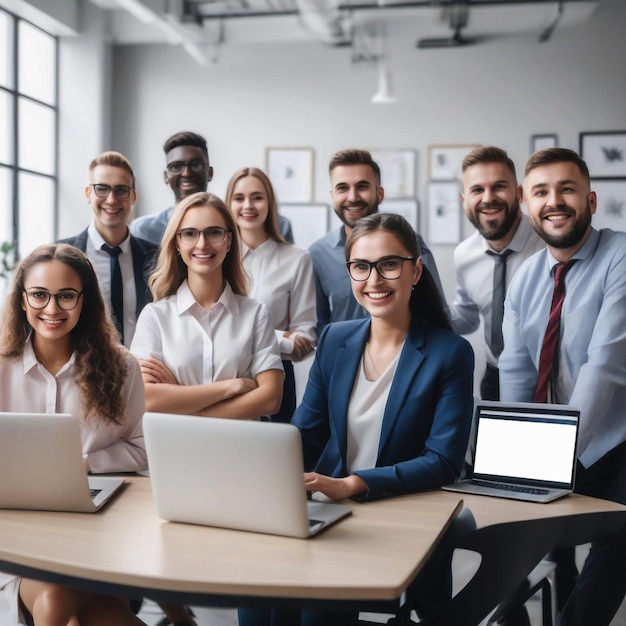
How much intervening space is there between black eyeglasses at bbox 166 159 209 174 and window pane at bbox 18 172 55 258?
→ 3104 millimetres

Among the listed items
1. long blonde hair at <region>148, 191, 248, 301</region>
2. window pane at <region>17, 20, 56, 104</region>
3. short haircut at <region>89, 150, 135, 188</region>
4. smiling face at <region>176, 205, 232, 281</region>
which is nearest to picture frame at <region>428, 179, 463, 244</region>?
window pane at <region>17, 20, 56, 104</region>

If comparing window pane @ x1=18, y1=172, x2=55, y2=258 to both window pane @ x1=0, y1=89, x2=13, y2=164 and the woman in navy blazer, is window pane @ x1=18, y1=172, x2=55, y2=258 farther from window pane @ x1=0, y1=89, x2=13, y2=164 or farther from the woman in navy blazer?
the woman in navy blazer

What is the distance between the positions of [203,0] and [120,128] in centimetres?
144

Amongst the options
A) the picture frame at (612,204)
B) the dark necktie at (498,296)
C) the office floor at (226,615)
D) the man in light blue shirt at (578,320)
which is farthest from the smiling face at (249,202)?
the picture frame at (612,204)

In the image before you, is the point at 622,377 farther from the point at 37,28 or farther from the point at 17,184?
the point at 37,28

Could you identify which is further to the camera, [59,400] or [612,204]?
[612,204]

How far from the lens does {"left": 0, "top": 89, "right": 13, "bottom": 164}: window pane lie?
6.24 meters

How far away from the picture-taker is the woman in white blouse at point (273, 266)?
333 cm

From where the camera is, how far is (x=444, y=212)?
6559 mm

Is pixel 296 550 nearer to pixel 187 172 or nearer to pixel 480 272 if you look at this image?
pixel 480 272

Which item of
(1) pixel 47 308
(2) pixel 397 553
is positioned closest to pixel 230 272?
(1) pixel 47 308

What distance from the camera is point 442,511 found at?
5.75 feet

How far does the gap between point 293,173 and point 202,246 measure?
4311mm

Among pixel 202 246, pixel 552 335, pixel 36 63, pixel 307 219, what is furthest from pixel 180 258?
pixel 36 63
